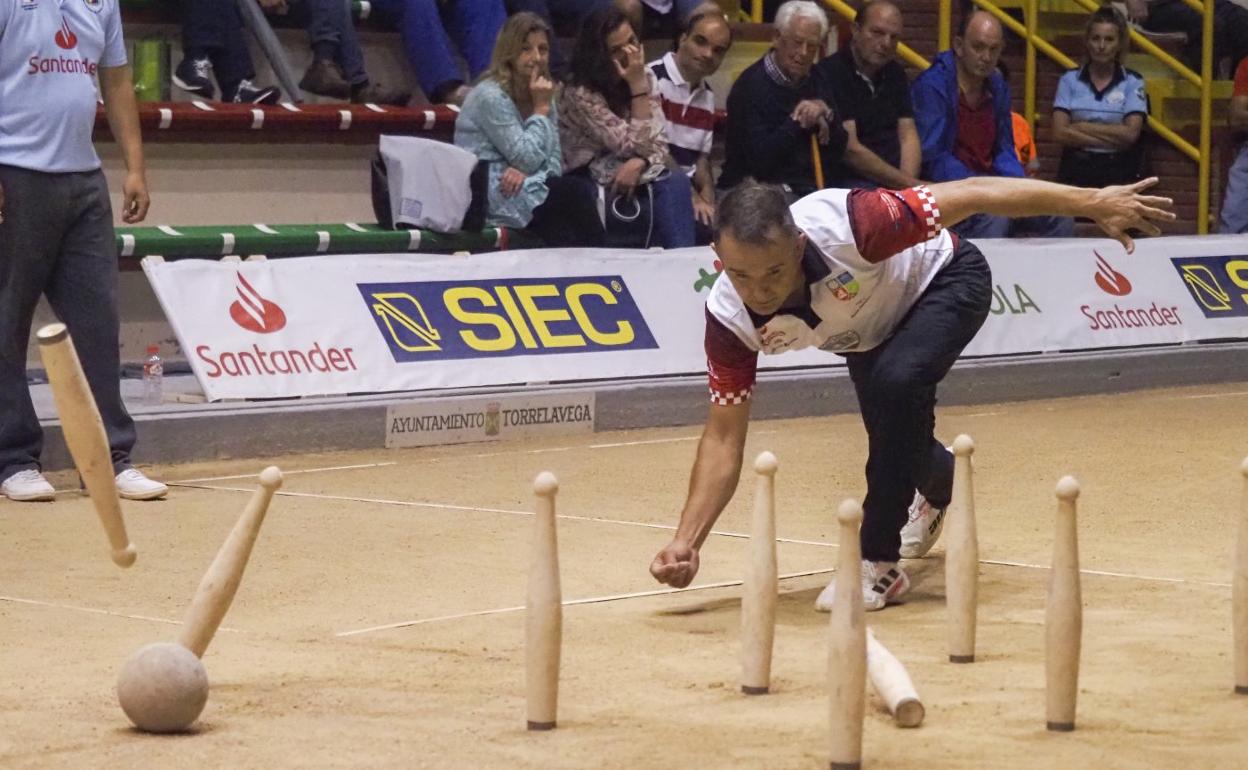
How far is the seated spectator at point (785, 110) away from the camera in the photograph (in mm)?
12219

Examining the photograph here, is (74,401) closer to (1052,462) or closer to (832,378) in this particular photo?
(1052,462)

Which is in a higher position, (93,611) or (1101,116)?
(93,611)

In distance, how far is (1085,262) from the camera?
13.2 metres

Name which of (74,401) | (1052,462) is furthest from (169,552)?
(1052,462)

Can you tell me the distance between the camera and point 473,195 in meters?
11.4

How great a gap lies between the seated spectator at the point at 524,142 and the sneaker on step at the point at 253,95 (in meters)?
1.16

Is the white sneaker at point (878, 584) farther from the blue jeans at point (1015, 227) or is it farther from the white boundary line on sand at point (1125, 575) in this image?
the blue jeans at point (1015, 227)

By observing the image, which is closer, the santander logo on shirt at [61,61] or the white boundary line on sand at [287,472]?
the santander logo on shirt at [61,61]

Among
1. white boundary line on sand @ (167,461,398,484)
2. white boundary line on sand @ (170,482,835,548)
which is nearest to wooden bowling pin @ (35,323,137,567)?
white boundary line on sand @ (170,482,835,548)

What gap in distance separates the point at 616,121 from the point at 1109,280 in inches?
146

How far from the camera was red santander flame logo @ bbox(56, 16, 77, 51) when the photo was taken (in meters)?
8.23

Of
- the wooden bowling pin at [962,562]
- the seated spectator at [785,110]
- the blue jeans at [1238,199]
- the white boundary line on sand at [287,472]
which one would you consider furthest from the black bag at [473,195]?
the blue jeans at [1238,199]

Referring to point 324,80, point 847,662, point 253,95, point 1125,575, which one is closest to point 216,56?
point 253,95

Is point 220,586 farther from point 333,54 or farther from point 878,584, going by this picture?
point 333,54
